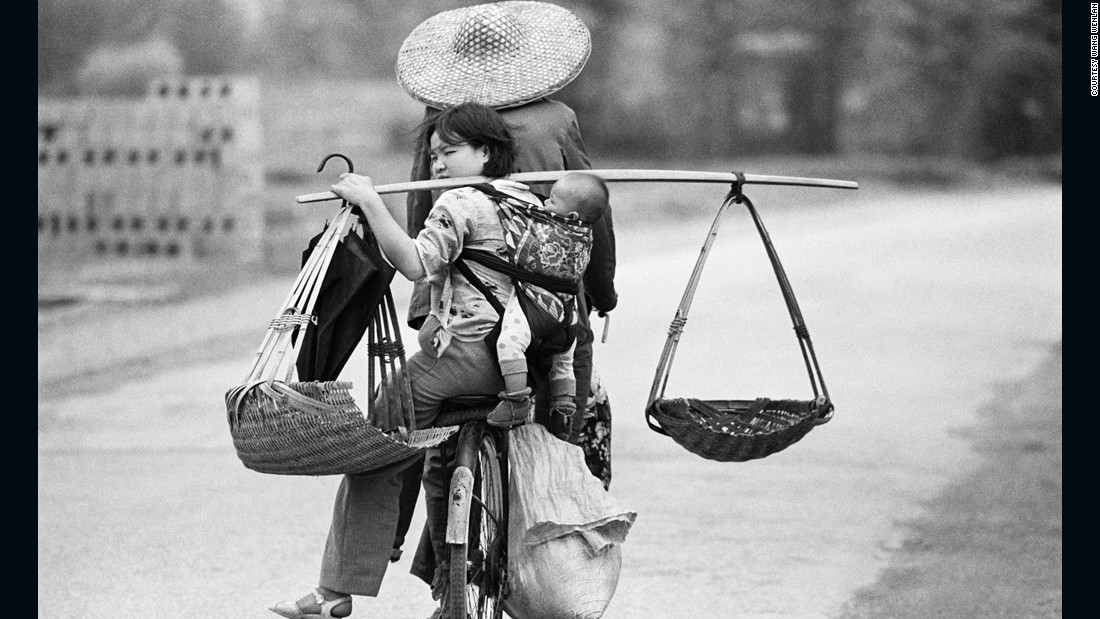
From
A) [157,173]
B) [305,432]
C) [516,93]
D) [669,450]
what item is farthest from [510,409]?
[157,173]

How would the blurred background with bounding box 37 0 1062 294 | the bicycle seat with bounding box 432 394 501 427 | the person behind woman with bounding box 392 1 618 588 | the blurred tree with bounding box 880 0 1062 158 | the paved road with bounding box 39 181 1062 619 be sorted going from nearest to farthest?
the bicycle seat with bounding box 432 394 501 427
the person behind woman with bounding box 392 1 618 588
the paved road with bounding box 39 181 1062 619
the blurred background with bounding box 37 0 1062 294
the blurred tree with bounding box 880 0 1062 158

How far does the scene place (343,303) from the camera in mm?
3949

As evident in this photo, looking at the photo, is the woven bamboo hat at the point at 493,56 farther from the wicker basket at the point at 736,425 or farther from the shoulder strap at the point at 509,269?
the wicker basket at the point at 736,425

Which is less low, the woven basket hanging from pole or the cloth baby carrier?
the cloth baby carrier

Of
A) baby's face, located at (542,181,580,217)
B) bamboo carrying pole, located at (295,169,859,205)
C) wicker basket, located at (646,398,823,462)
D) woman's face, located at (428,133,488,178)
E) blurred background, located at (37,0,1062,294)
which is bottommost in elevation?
wicker basket, located at (646,398,823,462)

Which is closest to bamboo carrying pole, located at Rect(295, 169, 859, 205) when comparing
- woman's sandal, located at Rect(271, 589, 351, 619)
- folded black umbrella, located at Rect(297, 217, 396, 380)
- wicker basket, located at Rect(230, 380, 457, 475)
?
folded black umbrella, located at Rect(297, 217, 396, 380)

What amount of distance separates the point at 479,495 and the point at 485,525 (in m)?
0.10

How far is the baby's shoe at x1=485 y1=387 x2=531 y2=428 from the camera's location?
402cm

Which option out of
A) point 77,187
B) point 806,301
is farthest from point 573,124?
point 77,187

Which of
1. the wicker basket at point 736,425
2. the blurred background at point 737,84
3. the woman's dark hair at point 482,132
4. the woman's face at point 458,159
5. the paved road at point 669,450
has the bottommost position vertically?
the paved road at point 669,450

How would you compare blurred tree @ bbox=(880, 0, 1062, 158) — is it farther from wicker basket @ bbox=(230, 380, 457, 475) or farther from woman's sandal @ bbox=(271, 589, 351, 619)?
wicker basket @ bbox=(230, 380, 457, 475)

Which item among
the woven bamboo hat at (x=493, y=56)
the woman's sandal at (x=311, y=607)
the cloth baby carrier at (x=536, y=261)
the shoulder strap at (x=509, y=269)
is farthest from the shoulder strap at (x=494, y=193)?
the woman's sandal at (x=311, y=607)

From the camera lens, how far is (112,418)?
27.5 ft

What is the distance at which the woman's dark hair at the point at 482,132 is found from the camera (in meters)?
3.99
